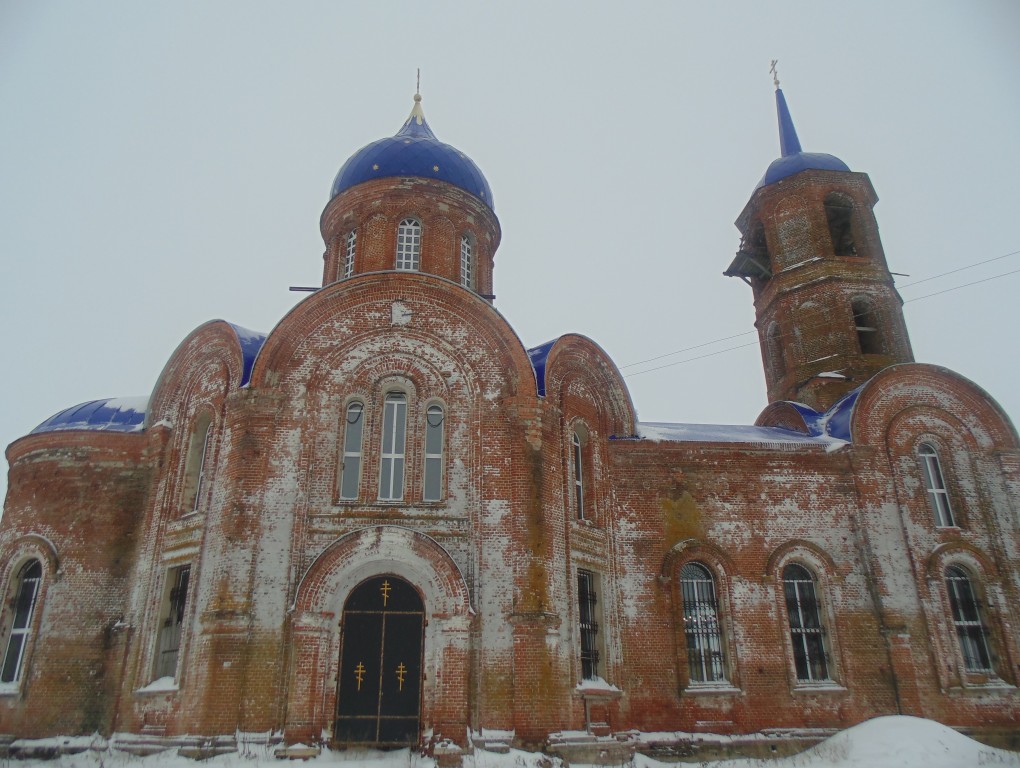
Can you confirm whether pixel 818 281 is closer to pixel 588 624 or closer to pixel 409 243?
pixel 409 243

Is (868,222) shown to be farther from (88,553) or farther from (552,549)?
(88,553)

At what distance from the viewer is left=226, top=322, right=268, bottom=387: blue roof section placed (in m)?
11.9

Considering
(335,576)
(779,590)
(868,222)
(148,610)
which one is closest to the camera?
(335,576)

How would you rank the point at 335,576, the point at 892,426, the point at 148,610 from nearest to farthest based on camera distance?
the point at 335,576 → the point at 148,610 → the point at 892,426

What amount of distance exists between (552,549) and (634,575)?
90.3 inches

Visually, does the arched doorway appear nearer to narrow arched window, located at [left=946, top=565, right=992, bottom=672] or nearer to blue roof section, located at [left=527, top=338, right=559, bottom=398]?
blue roof section, located at [left=527, top=338, right=559, bottom=398]

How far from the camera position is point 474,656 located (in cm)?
1055

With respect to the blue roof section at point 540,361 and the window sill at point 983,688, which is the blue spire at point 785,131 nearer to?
the blue roof section at point 540,361

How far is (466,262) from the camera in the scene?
627 inches

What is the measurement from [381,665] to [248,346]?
5567 mm

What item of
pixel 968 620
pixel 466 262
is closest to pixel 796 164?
pixel 466 262

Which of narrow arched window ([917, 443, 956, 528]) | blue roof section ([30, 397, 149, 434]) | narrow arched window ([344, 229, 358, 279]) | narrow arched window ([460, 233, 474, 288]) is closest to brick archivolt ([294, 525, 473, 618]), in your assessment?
blue roof section ([30, 397, 149, 434])

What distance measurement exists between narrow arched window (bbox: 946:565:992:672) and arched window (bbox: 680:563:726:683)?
14.2 ft

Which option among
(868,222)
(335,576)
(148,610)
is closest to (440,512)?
(335,576)
